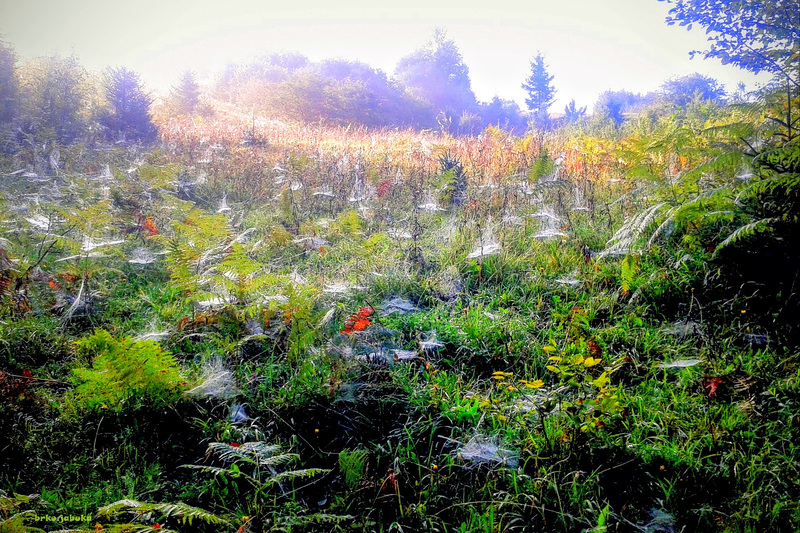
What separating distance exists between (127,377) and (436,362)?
1.92m

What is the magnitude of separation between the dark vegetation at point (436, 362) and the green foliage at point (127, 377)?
0.01 meters

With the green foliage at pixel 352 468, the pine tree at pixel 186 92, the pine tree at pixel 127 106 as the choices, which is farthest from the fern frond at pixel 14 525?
the pine tree at pixel 186 92

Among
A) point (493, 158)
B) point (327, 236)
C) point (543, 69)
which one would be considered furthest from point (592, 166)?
point (543, 69)

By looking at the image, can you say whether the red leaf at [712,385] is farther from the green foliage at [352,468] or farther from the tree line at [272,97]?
the tree line at [272,97]

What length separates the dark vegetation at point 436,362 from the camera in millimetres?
1896

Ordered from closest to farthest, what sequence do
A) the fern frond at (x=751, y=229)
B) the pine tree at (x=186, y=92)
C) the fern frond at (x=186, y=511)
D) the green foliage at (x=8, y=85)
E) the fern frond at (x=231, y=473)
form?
1. the fern frond at (x=186, y=511)
2. the fern frond at (x=231, y=473)
3. the fern frond at (x=751, y=229)
4. the green foliage at (x=8, y=85)
5. the pine tree at (x=186, y=92)

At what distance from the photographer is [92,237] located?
4.36 metres

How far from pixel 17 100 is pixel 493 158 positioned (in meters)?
13.7

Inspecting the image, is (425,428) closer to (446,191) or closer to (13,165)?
(446,191)

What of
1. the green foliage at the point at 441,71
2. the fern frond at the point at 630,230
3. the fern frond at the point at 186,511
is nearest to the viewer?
the fern frond at the point at 186,511

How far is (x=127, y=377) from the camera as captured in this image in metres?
2.29

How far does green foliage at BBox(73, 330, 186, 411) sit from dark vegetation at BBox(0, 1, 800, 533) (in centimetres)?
1

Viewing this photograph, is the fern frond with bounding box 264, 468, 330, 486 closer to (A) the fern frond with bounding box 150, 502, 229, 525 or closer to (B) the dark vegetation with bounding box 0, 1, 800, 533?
(B) the dark vegetation with bounding box 0, 1, 800, 533

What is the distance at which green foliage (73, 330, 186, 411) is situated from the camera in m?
2.24
